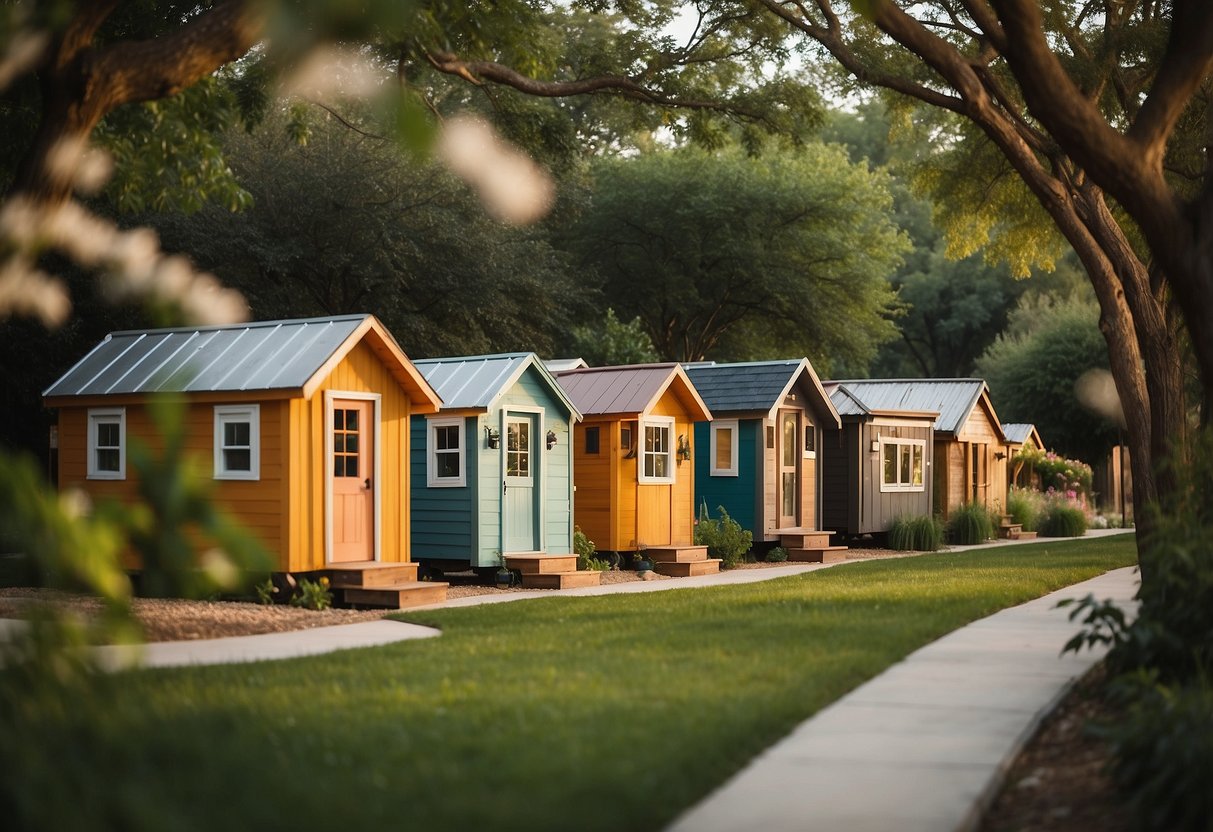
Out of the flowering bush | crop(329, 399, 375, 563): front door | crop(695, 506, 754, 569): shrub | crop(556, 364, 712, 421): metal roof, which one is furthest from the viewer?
the flowering bush

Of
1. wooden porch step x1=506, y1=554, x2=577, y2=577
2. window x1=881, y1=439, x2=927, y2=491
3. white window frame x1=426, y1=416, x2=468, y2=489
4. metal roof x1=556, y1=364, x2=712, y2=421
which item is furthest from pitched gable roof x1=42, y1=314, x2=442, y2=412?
window x1=881, y1=439, x2=927, y2=491

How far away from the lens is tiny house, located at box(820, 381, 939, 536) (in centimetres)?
2753

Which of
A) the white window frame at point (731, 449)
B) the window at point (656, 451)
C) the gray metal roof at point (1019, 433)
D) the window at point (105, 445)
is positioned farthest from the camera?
the gray metal roof at point (1019, 433)

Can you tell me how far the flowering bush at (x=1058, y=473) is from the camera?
36.5 m

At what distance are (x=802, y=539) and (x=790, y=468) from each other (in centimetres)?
166

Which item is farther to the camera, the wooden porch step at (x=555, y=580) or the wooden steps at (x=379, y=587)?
the wooden porch step at (x=555, y=580)

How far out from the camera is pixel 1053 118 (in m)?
9.60

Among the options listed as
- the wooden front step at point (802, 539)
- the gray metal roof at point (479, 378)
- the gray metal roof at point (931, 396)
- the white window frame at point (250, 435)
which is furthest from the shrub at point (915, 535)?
the white window frame at point (250, 435)

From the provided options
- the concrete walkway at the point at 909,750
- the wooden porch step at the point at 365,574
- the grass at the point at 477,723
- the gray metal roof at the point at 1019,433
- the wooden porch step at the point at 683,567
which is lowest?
the wooden porch step at the point at 683,567

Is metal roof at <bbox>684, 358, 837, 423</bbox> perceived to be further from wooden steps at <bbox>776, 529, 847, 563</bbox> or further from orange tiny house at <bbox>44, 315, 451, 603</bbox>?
orange tiny house at <bbox>44, 315, 451, 603</bbox>

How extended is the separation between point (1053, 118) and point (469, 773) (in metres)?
6.03

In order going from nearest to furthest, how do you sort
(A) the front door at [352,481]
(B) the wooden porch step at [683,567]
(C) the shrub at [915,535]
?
(A) the front door at [352,481] → (B) the wooden porch step at [683,567] → (C) the shrub at [915,535]

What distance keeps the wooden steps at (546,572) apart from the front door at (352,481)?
2.65 metres

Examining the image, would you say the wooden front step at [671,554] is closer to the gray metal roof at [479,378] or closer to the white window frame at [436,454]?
the gray metal roof at [479,378]
